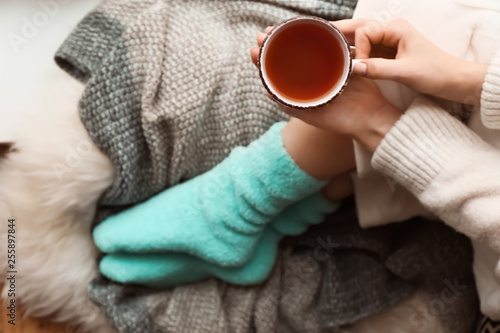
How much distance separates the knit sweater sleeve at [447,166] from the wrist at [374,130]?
0.03 metres

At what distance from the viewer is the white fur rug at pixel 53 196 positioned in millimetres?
726

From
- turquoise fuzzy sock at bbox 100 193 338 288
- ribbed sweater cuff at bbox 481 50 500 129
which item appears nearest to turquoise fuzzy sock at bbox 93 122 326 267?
turquoise fuzzy sock at bbox 100 193 338 288

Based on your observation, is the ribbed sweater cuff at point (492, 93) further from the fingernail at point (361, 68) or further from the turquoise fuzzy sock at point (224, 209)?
the turquoise fuzzy sock at point (224, 209)

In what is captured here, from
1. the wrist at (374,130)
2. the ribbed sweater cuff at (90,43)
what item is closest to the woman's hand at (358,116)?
the wrist at (374,130)

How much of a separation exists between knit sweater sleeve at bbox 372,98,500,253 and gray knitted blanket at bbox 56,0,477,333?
0.23 metres

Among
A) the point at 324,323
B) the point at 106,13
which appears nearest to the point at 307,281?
the point at 324,323

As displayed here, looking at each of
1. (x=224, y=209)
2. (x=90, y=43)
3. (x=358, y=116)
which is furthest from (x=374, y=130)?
(x=90, y=43)

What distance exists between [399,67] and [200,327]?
0.51 meters

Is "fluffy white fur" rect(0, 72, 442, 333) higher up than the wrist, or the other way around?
the wrist

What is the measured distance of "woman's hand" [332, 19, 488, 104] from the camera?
548 mm

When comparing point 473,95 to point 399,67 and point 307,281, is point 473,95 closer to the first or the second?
point 399,67

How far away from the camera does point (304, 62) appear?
22.1 inches

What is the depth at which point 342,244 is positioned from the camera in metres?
0.82

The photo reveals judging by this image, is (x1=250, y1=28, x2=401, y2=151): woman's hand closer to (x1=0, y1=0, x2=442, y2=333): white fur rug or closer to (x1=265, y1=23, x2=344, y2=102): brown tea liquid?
(x1=265, y1=23, x2=344, y2=102): brown tea liquid
